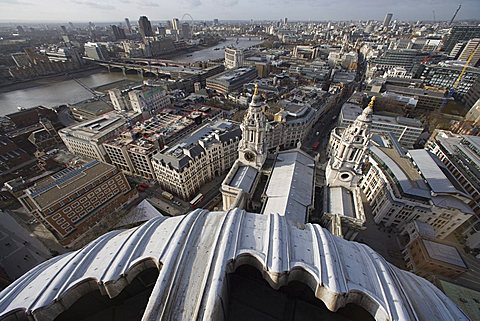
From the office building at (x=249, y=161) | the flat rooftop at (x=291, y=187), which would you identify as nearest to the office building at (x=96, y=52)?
the office building at (x=249, y=161)

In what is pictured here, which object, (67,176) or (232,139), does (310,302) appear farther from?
(67,176)

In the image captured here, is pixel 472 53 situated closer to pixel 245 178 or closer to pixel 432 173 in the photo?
pixel 432 173

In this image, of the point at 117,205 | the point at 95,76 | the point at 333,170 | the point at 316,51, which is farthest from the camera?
the point at 316,51

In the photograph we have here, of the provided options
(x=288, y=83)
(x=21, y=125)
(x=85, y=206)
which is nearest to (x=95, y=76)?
(x=21, y=125)

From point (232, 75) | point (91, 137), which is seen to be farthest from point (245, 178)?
point (232, 75)

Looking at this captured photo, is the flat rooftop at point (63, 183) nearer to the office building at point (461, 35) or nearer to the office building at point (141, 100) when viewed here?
the office building at point (141, 100)

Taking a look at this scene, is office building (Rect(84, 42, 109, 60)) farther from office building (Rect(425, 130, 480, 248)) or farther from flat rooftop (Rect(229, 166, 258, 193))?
office building (Rect(425, 130, 480, 248))

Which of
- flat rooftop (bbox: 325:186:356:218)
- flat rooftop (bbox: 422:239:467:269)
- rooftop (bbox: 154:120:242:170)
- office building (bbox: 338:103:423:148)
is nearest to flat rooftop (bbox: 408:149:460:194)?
flat rooftop (bbox: 422:239:467:269)
